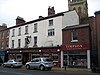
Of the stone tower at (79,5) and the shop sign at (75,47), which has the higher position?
the stone tower at (79,5)

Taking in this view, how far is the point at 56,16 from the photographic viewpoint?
41250mm

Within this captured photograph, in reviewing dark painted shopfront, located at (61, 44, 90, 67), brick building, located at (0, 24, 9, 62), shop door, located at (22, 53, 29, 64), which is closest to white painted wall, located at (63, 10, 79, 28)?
dark painted shopfront, located at (61, 44, 90, 67)

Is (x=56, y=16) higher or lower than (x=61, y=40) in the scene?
higher

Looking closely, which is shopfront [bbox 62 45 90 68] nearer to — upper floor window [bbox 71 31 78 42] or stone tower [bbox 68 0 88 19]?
upper floor window [bbox 71 31 78 42]

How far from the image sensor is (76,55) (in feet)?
121

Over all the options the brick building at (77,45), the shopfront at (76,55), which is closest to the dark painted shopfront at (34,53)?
the shopfront at (76,55)

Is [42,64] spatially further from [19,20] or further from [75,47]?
[19,20]

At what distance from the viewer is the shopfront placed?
35.2m

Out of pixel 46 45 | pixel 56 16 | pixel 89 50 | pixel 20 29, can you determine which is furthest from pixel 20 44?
pixel 89 50

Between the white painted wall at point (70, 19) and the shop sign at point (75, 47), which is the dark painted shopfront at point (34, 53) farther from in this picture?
the white painted wall at point (70, 19)

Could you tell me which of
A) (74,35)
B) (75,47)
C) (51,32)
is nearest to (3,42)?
(51,32)

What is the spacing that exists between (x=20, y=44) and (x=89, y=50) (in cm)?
2051

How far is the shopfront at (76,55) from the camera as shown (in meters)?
35.2

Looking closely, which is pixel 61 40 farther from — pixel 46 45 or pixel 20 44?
pixel 20 44
